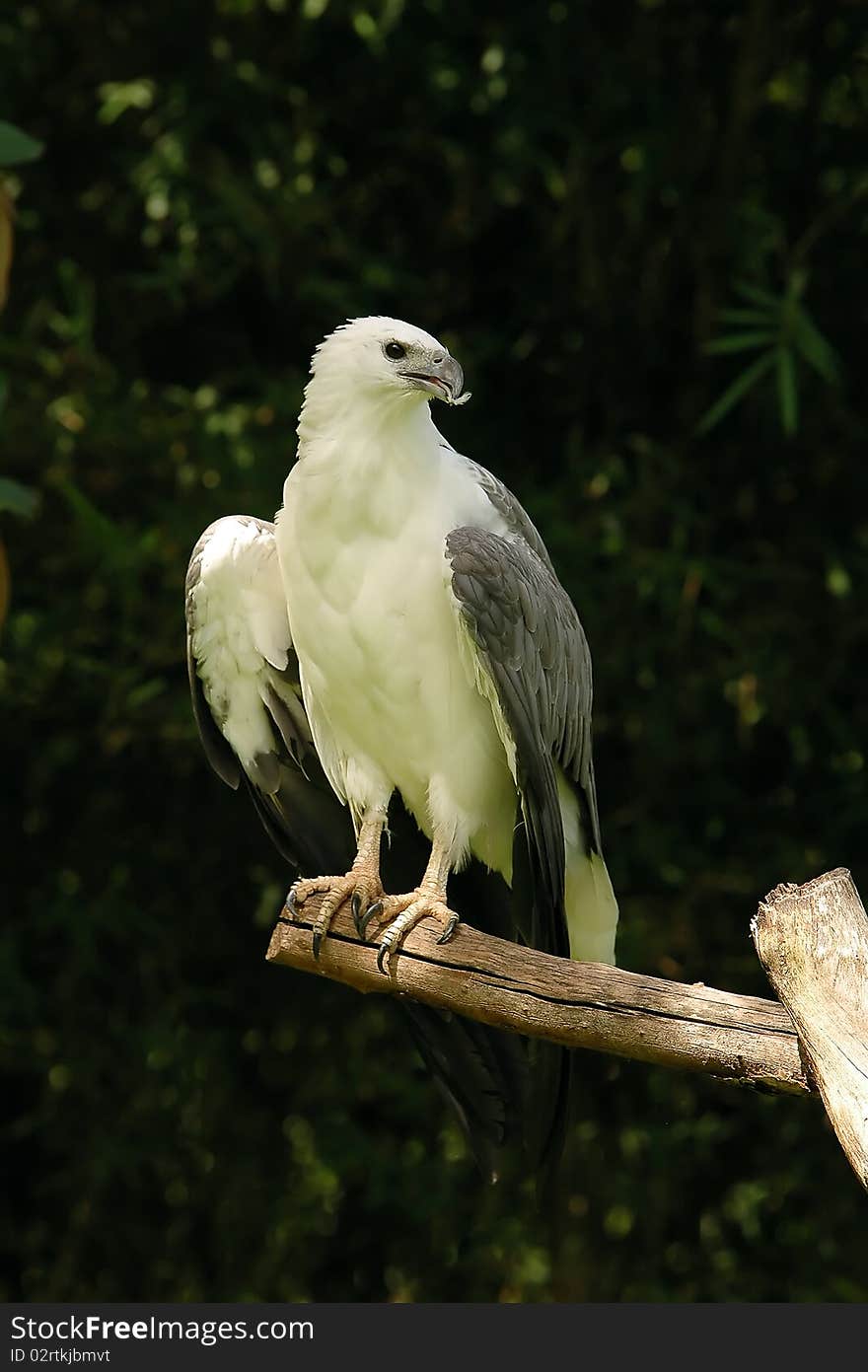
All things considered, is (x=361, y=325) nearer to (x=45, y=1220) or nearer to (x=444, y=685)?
(x=444, y=685)

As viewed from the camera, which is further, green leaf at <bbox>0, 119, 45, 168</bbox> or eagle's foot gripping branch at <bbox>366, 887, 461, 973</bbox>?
eagle's foot gripping branch at <bbox>366, 887, 461, 973</bbox>

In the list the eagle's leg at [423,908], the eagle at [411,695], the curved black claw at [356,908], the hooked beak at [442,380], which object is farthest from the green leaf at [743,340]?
the curved black claw at [356,908]

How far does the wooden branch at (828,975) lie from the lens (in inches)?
69.7

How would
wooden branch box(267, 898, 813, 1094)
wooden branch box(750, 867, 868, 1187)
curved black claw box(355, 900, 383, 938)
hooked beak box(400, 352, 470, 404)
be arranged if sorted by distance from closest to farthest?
wooden branch box(750, 867, 868, 1187) → wooden branch box(267, 898, 813, 1094) → hooked beak box(400, 352, 470, 404) → curved black claw box(355, 900, 383, 938)

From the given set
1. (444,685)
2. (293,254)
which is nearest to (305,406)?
(444,685)

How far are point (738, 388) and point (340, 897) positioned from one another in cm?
153

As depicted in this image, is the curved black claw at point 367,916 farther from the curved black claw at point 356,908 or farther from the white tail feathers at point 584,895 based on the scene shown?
the white tail feathers at point 584,895

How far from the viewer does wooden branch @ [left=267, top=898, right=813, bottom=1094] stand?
78.0 inches

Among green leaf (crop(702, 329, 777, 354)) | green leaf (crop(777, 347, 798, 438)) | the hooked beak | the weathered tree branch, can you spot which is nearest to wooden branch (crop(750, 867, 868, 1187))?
the weathered tree branch

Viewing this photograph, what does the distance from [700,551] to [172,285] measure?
1.34 meters

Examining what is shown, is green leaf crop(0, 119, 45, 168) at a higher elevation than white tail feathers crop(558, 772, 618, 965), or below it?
higher

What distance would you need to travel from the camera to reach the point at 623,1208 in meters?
3.86

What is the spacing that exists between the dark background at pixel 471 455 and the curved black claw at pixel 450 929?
1258 mm

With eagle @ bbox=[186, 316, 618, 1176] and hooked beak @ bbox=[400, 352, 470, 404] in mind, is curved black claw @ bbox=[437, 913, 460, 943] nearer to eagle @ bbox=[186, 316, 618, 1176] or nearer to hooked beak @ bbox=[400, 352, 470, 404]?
eagle @ bbox=[186, 316, 618, 1176]
